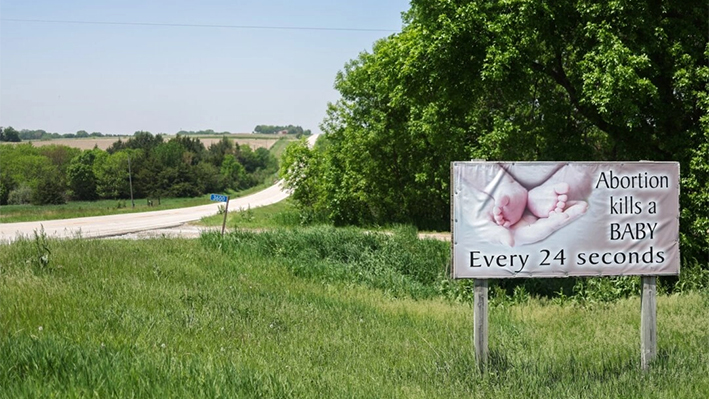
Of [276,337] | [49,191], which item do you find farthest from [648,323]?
[49,191]

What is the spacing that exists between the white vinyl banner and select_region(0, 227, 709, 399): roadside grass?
0.96m

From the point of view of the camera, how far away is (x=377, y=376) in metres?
6.16

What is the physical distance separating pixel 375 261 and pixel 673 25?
31.9ft

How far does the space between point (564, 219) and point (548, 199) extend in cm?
26

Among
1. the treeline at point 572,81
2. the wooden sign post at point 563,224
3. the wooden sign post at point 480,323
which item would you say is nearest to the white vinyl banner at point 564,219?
the wooden sign post at point 563,224

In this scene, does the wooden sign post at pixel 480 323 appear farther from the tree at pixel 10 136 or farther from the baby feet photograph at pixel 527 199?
the tree at pixel 10 136

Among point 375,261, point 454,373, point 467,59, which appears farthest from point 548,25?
point 454,373

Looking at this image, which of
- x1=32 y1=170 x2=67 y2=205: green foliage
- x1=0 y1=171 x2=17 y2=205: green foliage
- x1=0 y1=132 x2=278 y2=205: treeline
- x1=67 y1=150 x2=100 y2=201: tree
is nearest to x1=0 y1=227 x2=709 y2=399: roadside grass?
x1=0 y1=132 x2=278 y2=205: treeline

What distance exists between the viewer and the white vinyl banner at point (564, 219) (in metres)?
6.64

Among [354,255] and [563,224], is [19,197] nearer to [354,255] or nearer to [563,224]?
[354,255]

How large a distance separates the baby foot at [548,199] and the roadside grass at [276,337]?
58.5 inches

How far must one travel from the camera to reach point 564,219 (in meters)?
6.77

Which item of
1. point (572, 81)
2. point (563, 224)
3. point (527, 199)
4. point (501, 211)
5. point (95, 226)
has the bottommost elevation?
point (95, 226)

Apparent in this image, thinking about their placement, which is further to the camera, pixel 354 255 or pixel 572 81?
pixel 572 81
